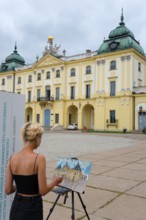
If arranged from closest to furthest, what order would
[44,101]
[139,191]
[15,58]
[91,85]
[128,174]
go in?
[139,191], [128,174], [91,85], [44,101], [15,58]

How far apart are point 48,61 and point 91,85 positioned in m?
11.2

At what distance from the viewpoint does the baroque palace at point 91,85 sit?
1512 inches

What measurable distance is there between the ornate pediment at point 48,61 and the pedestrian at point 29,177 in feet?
149

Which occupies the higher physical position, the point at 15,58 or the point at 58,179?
the point at 15,58

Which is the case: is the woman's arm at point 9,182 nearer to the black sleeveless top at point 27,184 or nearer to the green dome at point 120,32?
the black sleeveless top at point 27,184

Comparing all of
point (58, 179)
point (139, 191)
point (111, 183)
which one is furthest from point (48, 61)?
point (58, 179)

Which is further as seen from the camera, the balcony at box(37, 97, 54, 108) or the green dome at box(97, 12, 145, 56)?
the balcony at box(37, 97, 54, 108)

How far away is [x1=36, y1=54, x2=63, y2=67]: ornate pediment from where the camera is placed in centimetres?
4756

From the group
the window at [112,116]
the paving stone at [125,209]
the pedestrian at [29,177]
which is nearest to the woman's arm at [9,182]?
the pedestrian at [29,177]

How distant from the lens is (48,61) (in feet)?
161

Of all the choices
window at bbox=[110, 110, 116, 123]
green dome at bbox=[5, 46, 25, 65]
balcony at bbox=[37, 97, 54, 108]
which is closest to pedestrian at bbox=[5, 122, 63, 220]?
window at bbox=[110, 110, 116, 123]

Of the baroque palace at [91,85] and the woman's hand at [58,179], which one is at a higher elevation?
the baroque palace at [91,85]

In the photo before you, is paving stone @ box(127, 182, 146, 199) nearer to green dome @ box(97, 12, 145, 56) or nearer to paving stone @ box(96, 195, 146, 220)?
paving stone @ box(96, 195, 146, 220)

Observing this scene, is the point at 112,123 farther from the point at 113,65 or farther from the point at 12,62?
the point at 12,62
